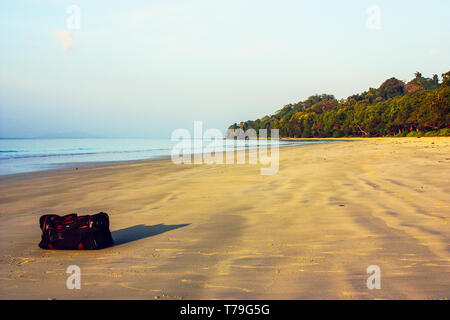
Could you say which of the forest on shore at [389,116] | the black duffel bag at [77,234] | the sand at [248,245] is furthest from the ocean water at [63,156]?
the forest on shore at [389,116]

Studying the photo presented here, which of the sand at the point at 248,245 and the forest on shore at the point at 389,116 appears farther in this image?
the forest on shore at the point at 389,116

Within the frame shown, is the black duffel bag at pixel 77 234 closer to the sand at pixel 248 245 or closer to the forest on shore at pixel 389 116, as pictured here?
the sand at pixel 248 245

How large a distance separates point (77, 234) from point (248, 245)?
254 cm

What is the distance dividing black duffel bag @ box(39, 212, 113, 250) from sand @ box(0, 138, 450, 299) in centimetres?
16

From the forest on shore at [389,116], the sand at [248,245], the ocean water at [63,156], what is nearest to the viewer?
the sand at [248,245]

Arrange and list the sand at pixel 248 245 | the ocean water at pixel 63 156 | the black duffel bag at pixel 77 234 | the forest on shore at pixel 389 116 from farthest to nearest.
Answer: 1. the forest on shore at pixel 389 116
2. the ocean water at pixel 63 156
3. the black duffel bag at pixel 77 234
4. the sand at pixel 248 245

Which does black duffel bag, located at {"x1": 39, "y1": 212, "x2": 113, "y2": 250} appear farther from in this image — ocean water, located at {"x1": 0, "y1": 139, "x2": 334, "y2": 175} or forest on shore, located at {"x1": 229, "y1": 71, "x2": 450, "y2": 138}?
forest on shore, located at {"x1": 229, "y1": 71, "x2": 450, "y2": 138}

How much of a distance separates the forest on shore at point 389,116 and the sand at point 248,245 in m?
67.0

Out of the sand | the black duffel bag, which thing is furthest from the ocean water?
the black duffel bag

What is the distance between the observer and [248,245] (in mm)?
5246

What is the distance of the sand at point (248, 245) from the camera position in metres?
3.72

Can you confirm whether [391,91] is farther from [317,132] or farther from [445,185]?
[445,185]
